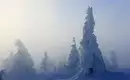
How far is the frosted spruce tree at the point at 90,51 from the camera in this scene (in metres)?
64.0

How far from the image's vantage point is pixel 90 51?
211 ft

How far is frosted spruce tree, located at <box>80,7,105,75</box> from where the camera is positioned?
64.0m

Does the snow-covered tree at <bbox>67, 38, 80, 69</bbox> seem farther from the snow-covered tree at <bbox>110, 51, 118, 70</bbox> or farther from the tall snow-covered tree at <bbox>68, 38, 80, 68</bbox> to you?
the snow-covered tree at <bbox>110, 51, 118, 70</bbox>

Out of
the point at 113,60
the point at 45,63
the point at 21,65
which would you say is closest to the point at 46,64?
the point at 45,63

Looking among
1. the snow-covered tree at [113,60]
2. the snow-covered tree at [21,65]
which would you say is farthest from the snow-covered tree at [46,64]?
the snow-covered tree at [21,65]

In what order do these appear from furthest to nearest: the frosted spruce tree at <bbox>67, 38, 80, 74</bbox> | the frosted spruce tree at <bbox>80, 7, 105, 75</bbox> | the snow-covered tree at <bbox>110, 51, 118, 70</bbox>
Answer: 1. the snow-covered tree at <bbox>110, 51, 118, 70</bbox>
2. the frosted spruce tree at <bbox>67, 38, 80, 74</bbox>
3. the frosted spruce tree at <bbox>80, 7, 105, 75</bbox>

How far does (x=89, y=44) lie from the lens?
64.0m

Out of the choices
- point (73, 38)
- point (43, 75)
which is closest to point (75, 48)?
point (73, 38)

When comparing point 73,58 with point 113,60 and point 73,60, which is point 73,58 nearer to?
point 73,60

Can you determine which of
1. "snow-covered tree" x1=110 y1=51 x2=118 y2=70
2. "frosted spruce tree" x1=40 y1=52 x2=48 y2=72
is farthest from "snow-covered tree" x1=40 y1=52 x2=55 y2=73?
"snow-covered tree" x1=110 y1=51 x2=118 y2=70

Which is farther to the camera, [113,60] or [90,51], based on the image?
[113,60]

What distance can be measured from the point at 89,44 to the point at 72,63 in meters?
11.9

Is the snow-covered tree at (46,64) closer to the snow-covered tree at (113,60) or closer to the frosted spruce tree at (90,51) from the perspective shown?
the snow-covered tree at (113,60)

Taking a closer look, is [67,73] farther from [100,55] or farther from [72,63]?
[100,55]
